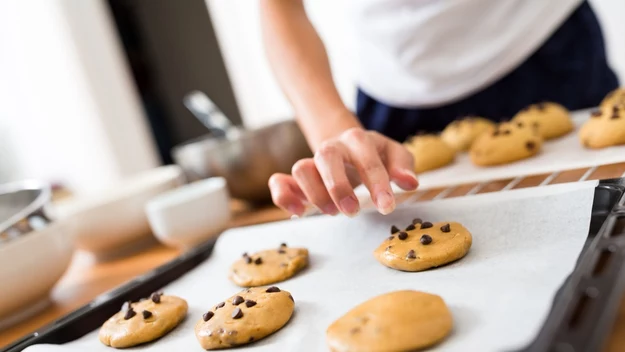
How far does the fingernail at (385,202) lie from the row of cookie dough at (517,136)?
0.48 meters

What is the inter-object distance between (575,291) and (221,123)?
1.17 metres

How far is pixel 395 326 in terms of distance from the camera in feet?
2.04

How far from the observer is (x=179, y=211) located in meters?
Result: 1.25

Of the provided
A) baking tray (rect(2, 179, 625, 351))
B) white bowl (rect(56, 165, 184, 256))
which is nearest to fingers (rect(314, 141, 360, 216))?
baking tray (rect(2, 179, 625, 351))

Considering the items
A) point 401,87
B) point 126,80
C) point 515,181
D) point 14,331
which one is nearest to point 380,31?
point 401,87

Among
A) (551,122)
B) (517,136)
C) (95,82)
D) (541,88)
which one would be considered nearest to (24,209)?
(517,136)

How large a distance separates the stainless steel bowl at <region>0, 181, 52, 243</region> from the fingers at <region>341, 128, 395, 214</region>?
0.65m

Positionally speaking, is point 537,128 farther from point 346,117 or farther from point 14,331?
point 14,331

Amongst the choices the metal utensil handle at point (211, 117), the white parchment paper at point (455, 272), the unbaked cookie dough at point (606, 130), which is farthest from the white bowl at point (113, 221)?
the unbaked cookie dough at point (606, 130)

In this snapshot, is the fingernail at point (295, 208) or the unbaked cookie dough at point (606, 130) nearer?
the fingernail at point (295, 208)

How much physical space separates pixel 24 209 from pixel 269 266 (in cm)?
66

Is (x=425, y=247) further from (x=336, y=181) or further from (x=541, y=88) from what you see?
(x=541, y=88)

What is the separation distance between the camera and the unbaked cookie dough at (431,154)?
4.48 ft

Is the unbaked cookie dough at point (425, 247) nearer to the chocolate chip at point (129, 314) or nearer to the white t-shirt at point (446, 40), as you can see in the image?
the chocolate chip at point (129, 314)
